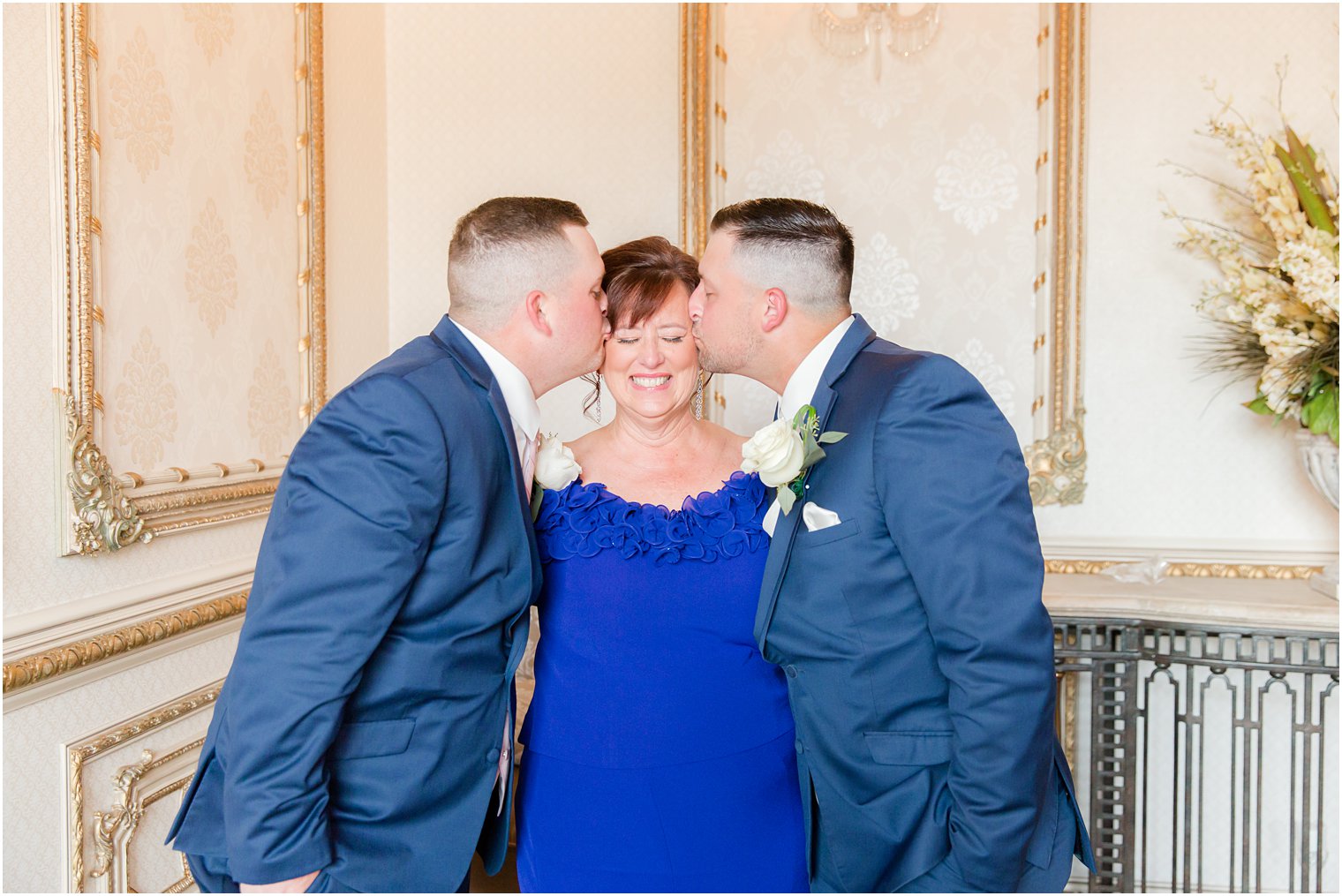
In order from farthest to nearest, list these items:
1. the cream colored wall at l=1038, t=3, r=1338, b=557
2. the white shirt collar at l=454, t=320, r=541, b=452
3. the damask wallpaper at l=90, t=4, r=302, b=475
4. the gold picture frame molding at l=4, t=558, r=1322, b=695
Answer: the cream colored wall at l=1038, t=3, r=1338, b=557, the damask wallpaper at l=90, t=4, r=302, b=475, the gold picture frame molding at l=4, t=558, r=1322, b=695, the white shirt collar at l=454, t=320, r=541, b=452

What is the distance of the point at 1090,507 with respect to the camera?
3.63m

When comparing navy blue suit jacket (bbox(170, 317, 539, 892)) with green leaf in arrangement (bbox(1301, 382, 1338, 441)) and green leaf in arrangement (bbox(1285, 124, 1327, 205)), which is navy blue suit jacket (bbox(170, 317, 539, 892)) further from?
green leaf in arrangement (bbox(1285, 124, 1327, 205))

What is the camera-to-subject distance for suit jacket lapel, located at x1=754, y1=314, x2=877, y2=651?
1.89m

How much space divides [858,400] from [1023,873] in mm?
892

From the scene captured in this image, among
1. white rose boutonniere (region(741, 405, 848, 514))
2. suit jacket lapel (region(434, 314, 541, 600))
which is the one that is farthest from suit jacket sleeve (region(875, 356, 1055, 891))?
suit jacket lapel (region(434, 314, 541, 600))

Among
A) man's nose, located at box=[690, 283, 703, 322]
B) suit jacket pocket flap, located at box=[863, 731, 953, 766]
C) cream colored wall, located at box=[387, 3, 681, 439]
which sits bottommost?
suit jacket pocket flap, located at box=[863, 731, 953, 766]

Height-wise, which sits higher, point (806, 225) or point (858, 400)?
point (806, 225)

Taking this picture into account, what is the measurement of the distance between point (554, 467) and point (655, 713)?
518 millimetres

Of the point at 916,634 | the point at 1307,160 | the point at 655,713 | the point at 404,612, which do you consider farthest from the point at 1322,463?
the point at 404,612

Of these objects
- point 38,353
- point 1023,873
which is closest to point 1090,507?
point 1023,873

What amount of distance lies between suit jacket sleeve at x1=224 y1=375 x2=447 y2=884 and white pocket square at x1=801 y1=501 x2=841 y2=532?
A: 2.18 feet

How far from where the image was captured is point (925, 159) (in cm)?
369

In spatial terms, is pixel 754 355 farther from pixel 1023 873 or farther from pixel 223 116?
pixel 223 116

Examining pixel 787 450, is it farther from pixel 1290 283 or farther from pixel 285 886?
pixel 1290 283
